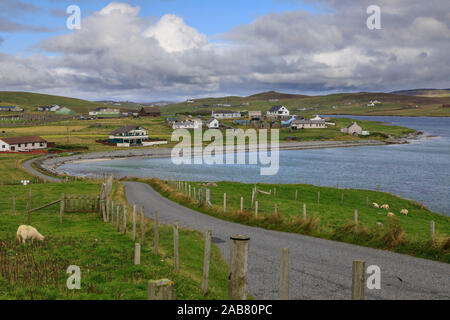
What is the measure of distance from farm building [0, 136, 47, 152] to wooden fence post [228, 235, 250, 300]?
12002 cm

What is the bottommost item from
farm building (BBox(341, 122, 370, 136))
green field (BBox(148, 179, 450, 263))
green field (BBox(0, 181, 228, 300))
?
green field (BBox(148, 179, 450, 263))

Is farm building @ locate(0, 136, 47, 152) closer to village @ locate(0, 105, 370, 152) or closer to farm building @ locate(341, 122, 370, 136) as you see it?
village @ locate(0, 105, 370, 152)

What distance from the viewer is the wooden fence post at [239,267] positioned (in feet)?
26.2

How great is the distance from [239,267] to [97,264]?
8411 millimetres

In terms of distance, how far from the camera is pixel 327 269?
15.1 metres

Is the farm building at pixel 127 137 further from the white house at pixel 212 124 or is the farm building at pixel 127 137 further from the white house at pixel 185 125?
the white house at pixel 212 124

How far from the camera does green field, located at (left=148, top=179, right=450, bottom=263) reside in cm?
1856

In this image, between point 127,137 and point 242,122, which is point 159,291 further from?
point 242,122

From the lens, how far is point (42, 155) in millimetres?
104938

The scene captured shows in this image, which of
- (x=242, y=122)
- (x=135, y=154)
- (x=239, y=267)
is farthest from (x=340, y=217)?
(x=242, y=122)

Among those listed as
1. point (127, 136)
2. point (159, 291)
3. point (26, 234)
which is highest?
point (127, 136)

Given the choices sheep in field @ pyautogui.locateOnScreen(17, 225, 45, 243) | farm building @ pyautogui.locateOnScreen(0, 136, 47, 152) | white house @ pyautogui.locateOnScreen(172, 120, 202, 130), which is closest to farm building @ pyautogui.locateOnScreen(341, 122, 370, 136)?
white house @ pyautogui.locateOnScreen(172, 120, 202, 130)
